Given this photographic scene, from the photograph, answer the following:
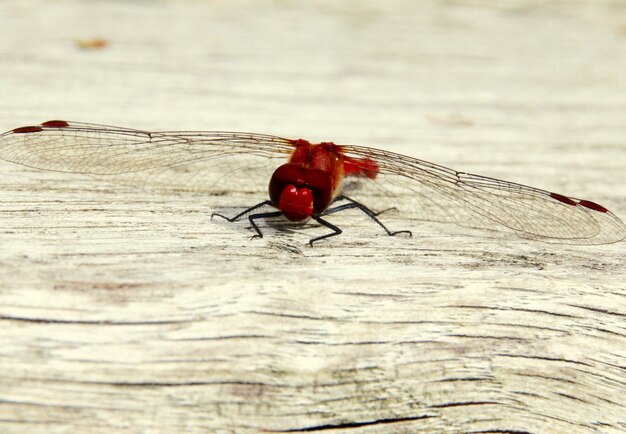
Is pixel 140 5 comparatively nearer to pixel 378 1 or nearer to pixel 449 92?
pixel 378 1

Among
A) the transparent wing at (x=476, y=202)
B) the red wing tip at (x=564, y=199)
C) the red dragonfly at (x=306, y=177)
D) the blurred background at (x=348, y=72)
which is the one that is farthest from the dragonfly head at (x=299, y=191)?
the red wing tip at (x=564, y=199)

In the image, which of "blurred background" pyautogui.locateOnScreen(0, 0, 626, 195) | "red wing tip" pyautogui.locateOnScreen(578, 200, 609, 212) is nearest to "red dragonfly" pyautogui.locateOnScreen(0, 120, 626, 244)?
"red wing tip" pyautogui.locateOnScreen(578, 200, 609, 212)

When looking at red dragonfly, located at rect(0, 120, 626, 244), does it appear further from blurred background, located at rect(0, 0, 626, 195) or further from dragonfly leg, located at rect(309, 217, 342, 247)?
blurred background, located at rect(0, 0, 626, 195)

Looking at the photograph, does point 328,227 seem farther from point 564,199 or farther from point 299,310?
point 564,199

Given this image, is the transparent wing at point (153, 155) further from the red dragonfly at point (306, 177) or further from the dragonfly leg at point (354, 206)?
the dragonfly leg at point (354, 206)

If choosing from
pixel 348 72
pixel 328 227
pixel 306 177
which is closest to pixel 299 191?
pixel 306 177

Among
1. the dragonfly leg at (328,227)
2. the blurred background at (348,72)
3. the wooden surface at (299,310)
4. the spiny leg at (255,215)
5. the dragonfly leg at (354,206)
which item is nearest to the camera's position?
the wooden surface at (299,310)

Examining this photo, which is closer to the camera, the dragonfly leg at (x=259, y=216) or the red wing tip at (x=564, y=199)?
the dragonfly leg at (x=259, y=216)

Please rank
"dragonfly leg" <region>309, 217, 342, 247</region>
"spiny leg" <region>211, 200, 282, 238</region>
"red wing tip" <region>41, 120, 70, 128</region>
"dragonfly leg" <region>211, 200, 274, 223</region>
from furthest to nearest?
1. "red wing tip" <region>41, 120, 70, 128</region>
2. "dragonfly leg" <region>211, 200, 274, 223</region>
3. "spiny leg" <region>211, 200, 282, 238</region>
4. "dragonfly leg" <region>309, 217, 342, 247</region>

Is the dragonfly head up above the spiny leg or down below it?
above
